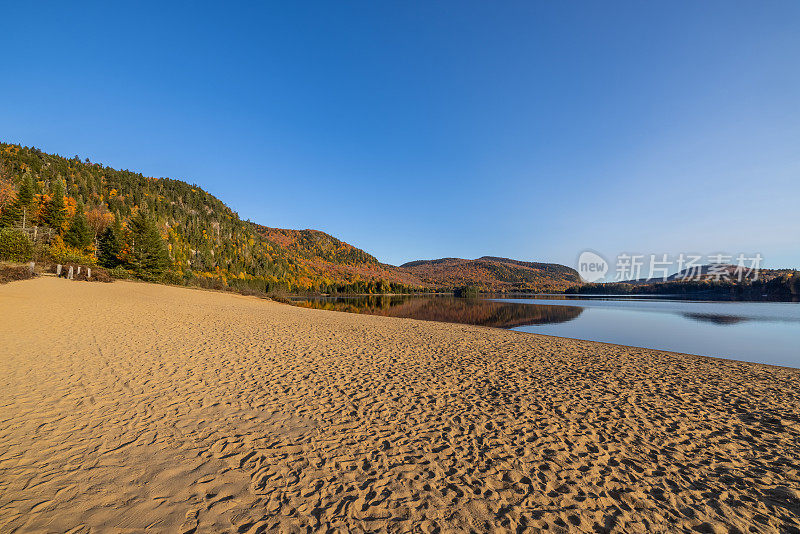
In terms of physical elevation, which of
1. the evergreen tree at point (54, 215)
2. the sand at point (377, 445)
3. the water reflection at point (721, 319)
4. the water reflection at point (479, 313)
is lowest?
the water reflection at point (479, 313)

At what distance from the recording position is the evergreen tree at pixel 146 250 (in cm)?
5456

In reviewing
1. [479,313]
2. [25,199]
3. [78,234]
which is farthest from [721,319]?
[25,199]

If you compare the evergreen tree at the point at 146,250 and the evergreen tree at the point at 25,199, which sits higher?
the evergreen tree at the point at 25,199

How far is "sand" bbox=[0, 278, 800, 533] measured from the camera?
386 centimetres

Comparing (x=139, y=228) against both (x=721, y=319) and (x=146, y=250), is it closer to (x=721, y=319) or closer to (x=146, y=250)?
(x=146, y=250)

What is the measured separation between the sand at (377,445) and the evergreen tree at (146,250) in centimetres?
5389

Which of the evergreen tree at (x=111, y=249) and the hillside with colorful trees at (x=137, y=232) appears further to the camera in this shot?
the evergreen tree at (x=111, y=249)

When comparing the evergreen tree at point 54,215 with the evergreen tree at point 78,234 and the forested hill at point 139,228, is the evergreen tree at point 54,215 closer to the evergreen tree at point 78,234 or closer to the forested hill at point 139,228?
the forested hill at point 139,228

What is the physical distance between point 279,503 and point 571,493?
4158 millimetres

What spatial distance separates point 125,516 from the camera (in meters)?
3.59

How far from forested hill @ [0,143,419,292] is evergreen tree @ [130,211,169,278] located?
0.48ft

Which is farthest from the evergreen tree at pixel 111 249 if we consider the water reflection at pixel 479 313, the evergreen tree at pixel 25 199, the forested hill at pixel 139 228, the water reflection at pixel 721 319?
the water reflection at pixel 721 319

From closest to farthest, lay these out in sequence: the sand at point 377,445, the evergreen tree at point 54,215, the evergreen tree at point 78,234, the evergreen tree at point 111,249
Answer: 1. the sand at point 377,445
2. the evergreen tree at point 111,249
3. the evergreen tree at point 78,234
4. the evergreen tree at point 54,215

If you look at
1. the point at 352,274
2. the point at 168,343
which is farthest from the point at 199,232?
the point at 168,343
